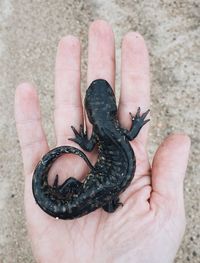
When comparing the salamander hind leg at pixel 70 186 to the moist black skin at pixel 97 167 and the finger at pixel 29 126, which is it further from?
the finger at pixel 29 126

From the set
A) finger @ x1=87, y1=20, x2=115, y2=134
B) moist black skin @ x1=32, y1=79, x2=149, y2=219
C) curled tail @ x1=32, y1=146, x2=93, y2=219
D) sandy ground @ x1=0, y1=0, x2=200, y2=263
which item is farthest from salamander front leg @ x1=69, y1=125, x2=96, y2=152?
sandy ground @ x1=0, y1=0, x2=200, y2=263

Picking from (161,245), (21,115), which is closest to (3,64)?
(21,115)

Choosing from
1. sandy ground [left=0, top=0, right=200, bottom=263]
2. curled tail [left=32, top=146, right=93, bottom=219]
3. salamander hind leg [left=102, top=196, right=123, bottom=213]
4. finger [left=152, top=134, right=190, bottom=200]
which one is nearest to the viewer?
finger [left=152, top=134, right=190, bottom=200]

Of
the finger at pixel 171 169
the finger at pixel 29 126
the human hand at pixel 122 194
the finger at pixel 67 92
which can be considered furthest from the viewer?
the finger at pixel 67 92

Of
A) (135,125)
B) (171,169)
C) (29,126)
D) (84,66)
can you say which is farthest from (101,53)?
(171,169)

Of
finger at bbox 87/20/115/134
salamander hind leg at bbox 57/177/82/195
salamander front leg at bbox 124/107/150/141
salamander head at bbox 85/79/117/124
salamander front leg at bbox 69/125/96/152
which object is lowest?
salamander hind leg at bbox 57/177/82/195

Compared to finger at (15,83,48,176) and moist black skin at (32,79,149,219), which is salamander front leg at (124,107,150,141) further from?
finger at (15,83,48,176)

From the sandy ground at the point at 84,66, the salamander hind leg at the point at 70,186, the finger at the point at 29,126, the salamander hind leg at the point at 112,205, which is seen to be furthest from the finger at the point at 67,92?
the sandy ground at the point at 84,66
